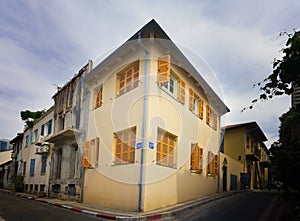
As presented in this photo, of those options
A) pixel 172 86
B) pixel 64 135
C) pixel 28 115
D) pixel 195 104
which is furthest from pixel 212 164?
pixel 28 115

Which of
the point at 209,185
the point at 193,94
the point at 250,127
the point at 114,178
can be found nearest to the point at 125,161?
the point at 114,178

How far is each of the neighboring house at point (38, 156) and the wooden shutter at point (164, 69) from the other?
Answer: 439 inches

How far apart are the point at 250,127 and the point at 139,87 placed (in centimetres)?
1508

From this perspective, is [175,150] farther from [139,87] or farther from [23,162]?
[23,162]

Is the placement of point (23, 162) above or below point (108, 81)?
below

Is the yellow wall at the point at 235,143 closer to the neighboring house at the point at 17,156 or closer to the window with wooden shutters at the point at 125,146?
the window with wooden shutters at the point at 125,146

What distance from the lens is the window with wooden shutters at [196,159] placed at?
44.4ft

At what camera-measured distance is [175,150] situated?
12.1 m

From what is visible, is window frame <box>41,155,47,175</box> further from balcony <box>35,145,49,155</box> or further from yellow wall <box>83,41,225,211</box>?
yellow wall <box>83,41,225,211</box>

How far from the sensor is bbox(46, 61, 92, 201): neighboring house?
15008 mm

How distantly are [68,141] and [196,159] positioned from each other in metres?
7.51

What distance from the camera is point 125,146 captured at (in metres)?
11.3

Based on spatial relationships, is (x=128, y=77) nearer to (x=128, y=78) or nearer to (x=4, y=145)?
(x=128, y=78)

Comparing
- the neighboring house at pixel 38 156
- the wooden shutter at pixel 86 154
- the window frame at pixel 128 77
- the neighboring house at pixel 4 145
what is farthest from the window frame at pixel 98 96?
the neighboring house at pixel 4 145
